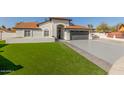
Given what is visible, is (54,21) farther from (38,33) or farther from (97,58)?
(97,58)

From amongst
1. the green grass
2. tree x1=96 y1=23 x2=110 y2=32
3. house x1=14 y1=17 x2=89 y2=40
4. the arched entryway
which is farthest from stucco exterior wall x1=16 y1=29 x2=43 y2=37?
tree x1=96 y1=23 x2=110 y2=32

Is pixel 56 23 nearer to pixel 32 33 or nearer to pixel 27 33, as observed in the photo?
pixel 32 33

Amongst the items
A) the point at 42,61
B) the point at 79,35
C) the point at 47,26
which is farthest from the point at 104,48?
the point at 42,61

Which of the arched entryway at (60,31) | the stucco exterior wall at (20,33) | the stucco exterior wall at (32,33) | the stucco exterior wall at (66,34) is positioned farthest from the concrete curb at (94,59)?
the stucco exterior wall at (20,33)

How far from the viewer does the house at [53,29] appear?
9000 mm

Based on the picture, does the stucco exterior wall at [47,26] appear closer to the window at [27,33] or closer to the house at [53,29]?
the house at [53,29]

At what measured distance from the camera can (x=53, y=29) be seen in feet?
31.2

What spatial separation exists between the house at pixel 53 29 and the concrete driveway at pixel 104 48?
379mm

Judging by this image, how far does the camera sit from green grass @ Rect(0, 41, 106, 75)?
8.50 m

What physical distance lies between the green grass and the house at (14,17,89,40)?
0.47 m
